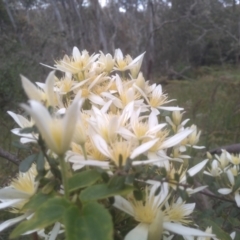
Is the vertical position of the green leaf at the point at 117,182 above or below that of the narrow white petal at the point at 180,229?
above

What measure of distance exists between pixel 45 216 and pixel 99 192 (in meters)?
0.08

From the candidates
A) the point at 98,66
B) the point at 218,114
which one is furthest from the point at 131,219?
the point at 218,114

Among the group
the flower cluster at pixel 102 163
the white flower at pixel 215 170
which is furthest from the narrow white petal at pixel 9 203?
the white flower at pixel 215 170

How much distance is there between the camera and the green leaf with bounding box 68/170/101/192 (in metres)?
0.64

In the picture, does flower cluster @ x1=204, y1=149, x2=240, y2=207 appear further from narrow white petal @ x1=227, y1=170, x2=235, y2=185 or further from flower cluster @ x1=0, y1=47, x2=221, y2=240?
flower cluster @ x1=0, y1=47, x2=221, y2=240

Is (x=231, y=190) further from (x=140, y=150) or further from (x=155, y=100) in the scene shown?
(x=140, y=150)

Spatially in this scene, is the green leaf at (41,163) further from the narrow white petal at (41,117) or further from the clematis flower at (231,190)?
the clematis flower at (231,190)

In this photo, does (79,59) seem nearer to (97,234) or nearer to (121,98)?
(121,98)

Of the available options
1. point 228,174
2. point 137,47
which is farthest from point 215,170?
point 137,47

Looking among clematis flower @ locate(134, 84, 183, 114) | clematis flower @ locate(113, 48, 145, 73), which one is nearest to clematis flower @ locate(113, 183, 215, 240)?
clematis flower @ locate(134, 84, 183, 114)

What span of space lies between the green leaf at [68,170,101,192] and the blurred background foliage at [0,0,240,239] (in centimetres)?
65

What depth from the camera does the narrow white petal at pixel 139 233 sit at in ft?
2.19

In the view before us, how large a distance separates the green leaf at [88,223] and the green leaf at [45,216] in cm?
1

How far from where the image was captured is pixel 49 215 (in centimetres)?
59
